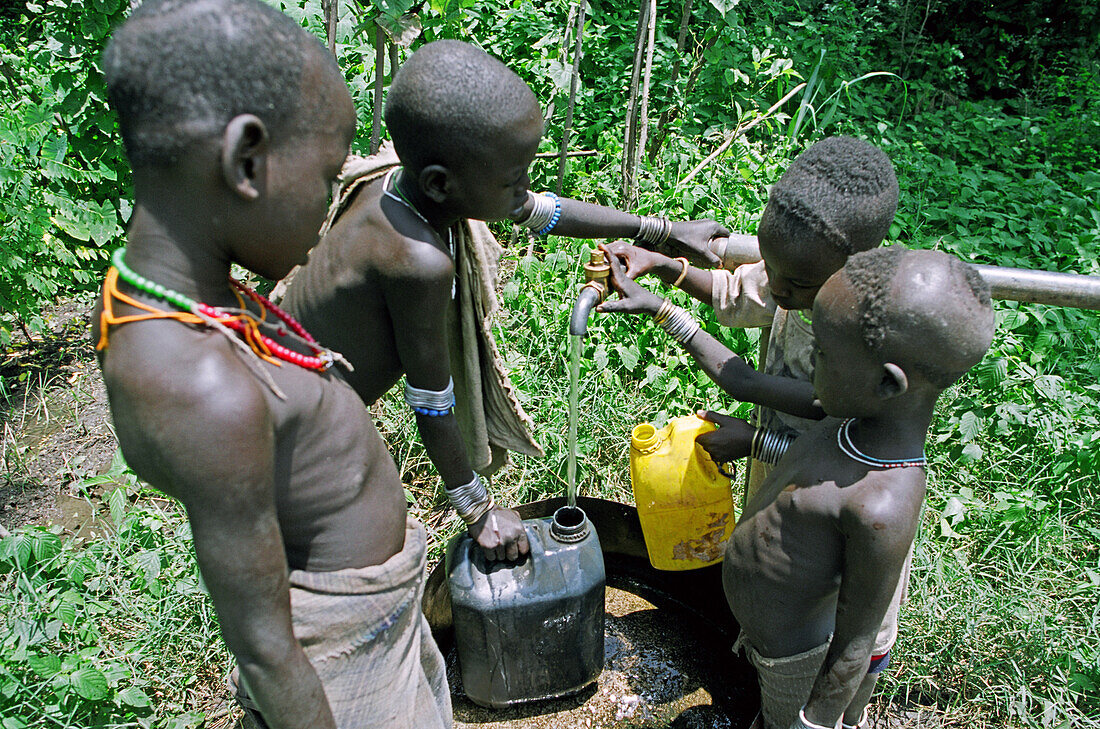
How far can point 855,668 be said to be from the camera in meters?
1.44

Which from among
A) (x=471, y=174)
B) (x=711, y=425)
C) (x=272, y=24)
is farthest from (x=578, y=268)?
(x=272, y=24)

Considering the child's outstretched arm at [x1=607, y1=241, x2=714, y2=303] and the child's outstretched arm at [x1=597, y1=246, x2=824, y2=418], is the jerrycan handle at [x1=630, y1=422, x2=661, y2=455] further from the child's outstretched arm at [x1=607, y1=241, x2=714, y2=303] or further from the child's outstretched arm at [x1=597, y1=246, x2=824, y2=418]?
the child's outstretched arm at [x1=607, y1=241, x2=714, y2=303]

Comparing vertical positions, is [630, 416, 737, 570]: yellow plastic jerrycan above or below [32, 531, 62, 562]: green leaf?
above

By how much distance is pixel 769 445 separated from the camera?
184 cm

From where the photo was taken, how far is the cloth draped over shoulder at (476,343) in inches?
71.5

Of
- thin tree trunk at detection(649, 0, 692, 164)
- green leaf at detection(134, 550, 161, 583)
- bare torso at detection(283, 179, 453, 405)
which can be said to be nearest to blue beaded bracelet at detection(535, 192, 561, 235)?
bare torso at detection(283, 179, 453, 405)

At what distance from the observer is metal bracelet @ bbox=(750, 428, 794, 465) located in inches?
72.5

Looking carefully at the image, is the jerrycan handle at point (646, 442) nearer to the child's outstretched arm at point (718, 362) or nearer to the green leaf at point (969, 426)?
the child's outstretched arm at point (718, 362)

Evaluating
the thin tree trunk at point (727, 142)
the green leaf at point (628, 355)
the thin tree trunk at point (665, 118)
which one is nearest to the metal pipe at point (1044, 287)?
the green leaf at point (628, 355)

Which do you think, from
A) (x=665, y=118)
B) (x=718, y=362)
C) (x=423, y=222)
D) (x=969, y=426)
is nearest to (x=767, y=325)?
(x=718, y=362)

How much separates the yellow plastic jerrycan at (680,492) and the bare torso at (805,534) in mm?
221

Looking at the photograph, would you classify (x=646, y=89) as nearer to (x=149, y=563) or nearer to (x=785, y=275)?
(x=785, y=275)

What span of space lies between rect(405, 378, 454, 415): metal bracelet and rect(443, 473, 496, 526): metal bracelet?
0.81 ft

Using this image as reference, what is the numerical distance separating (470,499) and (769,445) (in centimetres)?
77
